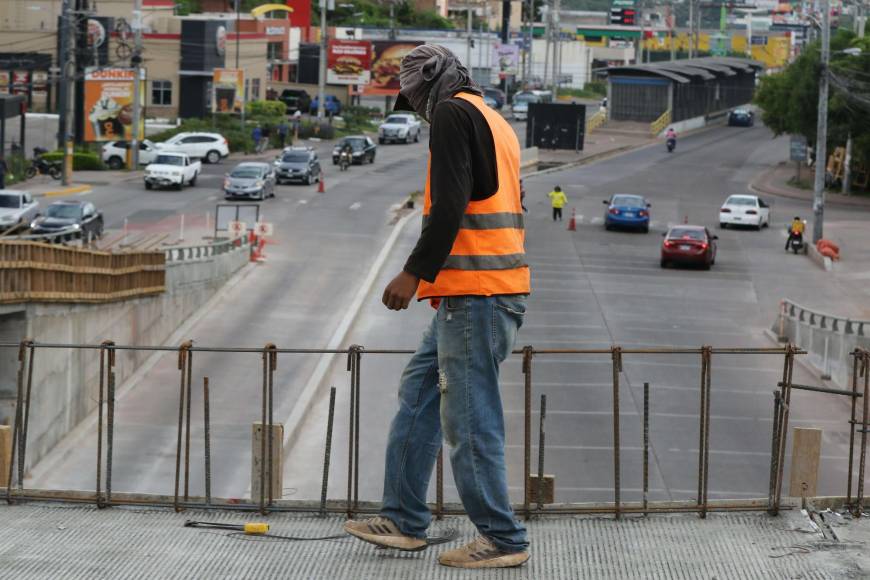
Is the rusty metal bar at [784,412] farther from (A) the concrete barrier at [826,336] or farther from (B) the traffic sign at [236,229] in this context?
(B) the traffic sign at [236,229]

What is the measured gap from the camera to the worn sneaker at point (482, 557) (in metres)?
7.40

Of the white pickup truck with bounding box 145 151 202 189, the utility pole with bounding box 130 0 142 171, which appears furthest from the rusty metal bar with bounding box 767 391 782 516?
the utility pole with bounding box 130 0 142 171

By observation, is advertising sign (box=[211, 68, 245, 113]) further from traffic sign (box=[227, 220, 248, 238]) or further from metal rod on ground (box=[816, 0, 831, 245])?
metal rod on ground (box=[816, 0, 831, 245])

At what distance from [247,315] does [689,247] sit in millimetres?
16129

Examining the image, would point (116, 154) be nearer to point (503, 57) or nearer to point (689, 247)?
point (689, 247)

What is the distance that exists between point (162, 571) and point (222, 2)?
122m

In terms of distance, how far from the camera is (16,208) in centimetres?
4634

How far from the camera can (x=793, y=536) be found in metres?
8.09

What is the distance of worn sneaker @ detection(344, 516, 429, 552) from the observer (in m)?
7.65

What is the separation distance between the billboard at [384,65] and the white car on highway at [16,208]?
59.7 metres

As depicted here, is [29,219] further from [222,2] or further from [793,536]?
[222,2]

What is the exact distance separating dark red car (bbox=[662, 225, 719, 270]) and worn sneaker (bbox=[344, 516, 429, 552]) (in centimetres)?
4307

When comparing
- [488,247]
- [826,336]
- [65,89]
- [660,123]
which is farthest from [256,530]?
[660,123]

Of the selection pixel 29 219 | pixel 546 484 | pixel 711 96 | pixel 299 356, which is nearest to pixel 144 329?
pixel 299 356
